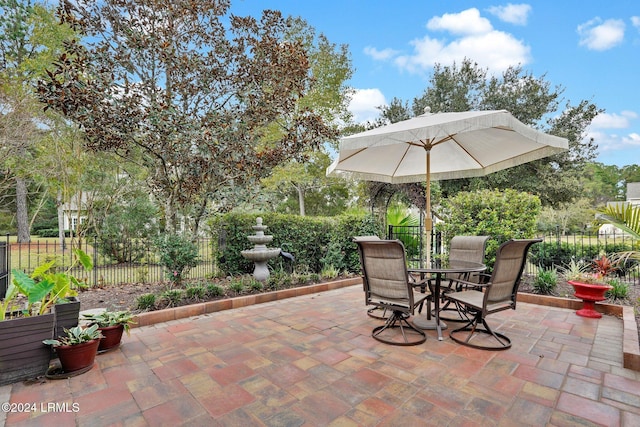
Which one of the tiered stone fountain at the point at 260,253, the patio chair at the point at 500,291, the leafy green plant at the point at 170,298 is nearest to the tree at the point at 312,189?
the tiered stone fountain at the point at 260,253

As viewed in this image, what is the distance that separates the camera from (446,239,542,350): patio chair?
2.73 m

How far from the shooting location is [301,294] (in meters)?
5.07

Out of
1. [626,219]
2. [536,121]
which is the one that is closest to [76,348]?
[626,219]

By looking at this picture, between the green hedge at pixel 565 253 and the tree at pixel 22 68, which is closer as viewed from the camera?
the green hedge at pixel 565 253

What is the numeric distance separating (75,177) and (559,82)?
16138 millimetres

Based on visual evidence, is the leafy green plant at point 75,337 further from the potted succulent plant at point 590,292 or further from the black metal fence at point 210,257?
the potted succulent plant at point 590,292

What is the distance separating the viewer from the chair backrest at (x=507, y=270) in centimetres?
271

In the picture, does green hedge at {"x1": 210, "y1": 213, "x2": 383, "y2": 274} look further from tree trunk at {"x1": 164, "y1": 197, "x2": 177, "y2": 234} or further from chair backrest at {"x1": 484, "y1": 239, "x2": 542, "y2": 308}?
chair backrest at {"x1": 484, "y1": 239, "x2": 542, "y2": 308}

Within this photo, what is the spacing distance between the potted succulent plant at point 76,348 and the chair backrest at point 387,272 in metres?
2.43

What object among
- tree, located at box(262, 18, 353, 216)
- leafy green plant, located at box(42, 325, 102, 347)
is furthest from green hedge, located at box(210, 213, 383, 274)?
tree, located at box(262, 18, 353, 216)

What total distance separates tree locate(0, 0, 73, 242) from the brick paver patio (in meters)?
7.24

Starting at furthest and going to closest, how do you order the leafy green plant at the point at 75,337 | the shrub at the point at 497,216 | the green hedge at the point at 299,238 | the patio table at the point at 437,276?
1. the green hedge at the point at 299,238
2. the shrub at the point at 497,216
3. the patio table at the point at 437,276
4. the leafy green plant at the point at 75,337

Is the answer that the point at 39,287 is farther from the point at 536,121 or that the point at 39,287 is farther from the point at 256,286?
the point at 536,121

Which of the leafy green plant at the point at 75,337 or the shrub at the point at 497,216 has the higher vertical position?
the shrub at the point at 497,216
